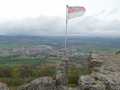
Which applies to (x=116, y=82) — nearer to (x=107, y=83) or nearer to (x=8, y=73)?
(x=107, y=83)

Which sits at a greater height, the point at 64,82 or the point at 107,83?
the point at 107,83

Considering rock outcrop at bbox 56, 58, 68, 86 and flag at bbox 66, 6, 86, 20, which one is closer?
rock outcrop at bbox 56, 58, 68, 86

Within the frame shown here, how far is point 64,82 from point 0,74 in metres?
24.3

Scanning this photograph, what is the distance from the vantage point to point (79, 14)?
9648mm

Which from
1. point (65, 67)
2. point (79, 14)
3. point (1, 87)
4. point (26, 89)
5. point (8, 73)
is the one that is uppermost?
point (79, 14)

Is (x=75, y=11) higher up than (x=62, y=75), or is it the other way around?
→ (x=75, y=11)

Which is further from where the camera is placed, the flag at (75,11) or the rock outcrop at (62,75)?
the flag at (75,11)

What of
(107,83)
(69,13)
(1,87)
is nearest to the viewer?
(107,83)

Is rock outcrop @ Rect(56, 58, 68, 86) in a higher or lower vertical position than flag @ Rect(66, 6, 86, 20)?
lower

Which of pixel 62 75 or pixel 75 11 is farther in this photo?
pixel 75 11

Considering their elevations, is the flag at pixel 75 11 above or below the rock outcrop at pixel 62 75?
above

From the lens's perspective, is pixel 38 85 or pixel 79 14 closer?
pixel 38 85

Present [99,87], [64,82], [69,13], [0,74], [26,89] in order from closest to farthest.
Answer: [99,87] → [26,89] → [64,82] → [69,13] → [0,74]

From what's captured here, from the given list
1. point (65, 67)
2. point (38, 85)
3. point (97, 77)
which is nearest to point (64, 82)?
point (65, 67)
